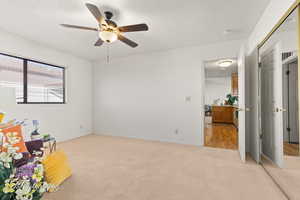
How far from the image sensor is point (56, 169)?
182 centimetres

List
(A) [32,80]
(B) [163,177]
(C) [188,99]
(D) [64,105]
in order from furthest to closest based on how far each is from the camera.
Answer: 1. (D) [64,105]
2. (C) [188,99]
3. (A) [32,80]
4. (B) [163,177]

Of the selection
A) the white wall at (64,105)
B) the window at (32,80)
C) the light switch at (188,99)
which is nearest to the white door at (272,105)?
the light switch at (188,99)

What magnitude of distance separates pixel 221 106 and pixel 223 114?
1.25 ft

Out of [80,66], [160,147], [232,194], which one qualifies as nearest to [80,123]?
[80,66]

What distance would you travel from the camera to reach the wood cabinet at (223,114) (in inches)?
252

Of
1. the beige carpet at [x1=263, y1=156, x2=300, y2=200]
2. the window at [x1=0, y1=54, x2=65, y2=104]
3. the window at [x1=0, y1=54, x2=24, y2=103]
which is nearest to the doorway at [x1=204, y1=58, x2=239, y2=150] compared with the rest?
the beige carpet at [x1=263, y1=156, x2=300, y2=200]

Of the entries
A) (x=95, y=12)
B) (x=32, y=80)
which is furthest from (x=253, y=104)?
(x=32, y=80)

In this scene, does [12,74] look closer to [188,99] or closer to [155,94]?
[155,94]

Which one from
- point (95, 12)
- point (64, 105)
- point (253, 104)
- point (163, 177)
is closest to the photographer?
point (95, 12)

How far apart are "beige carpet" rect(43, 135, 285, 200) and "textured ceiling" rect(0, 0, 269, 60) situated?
2428mm

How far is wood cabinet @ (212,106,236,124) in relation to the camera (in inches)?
252

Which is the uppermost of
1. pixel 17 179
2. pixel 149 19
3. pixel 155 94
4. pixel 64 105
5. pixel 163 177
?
pixel 149 19

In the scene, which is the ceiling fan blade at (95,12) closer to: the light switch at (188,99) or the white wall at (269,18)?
the white wall at (269,18)

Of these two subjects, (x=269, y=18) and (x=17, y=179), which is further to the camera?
(x=269, y=18)
